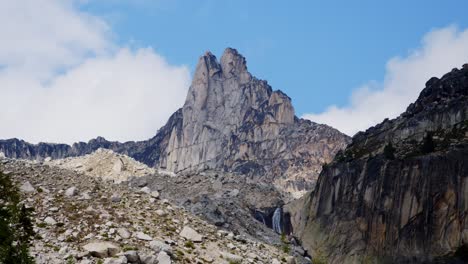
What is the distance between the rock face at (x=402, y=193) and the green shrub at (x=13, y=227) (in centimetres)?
6228

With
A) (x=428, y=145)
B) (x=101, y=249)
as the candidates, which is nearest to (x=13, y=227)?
(x=101, y=249)

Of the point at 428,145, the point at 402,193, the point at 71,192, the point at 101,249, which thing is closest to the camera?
the point at 101,249

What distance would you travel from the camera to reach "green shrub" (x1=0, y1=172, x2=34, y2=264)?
71.9ft

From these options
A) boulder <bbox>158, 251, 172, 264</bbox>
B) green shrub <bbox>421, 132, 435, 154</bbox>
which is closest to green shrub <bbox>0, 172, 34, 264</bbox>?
boulder <bbox>158, 251, 172, 264</bbox>

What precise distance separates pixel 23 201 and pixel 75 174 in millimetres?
7551

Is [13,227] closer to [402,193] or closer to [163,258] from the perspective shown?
[163,258]

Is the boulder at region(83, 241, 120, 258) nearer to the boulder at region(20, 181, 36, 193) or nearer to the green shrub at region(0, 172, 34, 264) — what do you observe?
the green shrub at region(0, 172, 34, 264)

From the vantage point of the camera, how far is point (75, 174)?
36844mm

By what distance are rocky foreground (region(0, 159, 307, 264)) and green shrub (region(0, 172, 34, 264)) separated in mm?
736

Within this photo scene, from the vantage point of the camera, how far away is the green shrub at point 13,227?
21.9 m

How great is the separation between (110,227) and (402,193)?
6875 cm

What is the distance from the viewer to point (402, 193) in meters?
86.0

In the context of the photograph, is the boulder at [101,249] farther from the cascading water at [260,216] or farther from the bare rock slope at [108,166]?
the cascading water at [260,216]

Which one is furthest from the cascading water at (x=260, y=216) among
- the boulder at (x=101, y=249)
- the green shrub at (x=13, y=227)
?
the boulder at (x=101, y=249)
